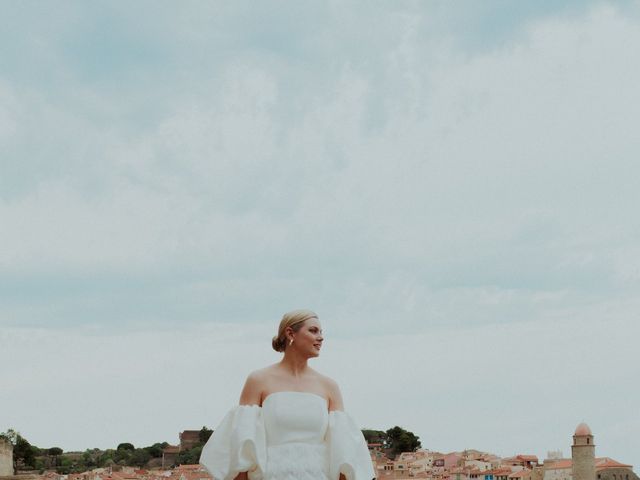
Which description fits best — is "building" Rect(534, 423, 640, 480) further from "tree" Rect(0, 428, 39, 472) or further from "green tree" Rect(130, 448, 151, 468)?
"green tree" Rect(130, 448, 151, 468)

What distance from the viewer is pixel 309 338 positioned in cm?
480

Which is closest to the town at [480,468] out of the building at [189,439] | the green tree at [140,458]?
the building at [189,439]

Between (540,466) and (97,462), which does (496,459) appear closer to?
(540,466)

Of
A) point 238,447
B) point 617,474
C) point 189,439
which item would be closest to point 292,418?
point 238,447

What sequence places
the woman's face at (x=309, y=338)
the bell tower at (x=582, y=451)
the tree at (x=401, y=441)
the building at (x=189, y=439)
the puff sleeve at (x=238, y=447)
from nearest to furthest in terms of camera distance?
the puff sleeve at (x=238, y=447) → the woman's face at (x=309, y=338) → the bell tower at (x=582, y=451) → the tree at (x=401, y=441) → the building at (x=189, y=439)

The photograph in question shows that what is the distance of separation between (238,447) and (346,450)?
18.2 inches

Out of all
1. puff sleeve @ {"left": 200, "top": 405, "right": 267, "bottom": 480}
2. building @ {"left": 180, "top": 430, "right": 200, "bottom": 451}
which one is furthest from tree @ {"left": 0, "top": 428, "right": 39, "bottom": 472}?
puff sleeve @ {"left": 200, "top": 405, "right": 267, "bottom": 480}

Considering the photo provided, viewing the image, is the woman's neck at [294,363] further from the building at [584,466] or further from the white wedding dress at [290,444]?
the building at [584,466]

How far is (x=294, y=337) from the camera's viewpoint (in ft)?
15.8

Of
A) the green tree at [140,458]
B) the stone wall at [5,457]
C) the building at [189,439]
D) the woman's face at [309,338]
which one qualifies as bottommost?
the woman's face at [309,338]

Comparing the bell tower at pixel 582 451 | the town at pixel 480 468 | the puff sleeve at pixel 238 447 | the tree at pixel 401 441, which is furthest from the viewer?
the tree at pixel 401 441

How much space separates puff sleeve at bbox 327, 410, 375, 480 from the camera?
15.5 feet

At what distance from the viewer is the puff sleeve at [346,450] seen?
472 centimetres

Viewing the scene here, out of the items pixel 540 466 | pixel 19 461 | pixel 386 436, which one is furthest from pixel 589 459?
pixel 19 461
